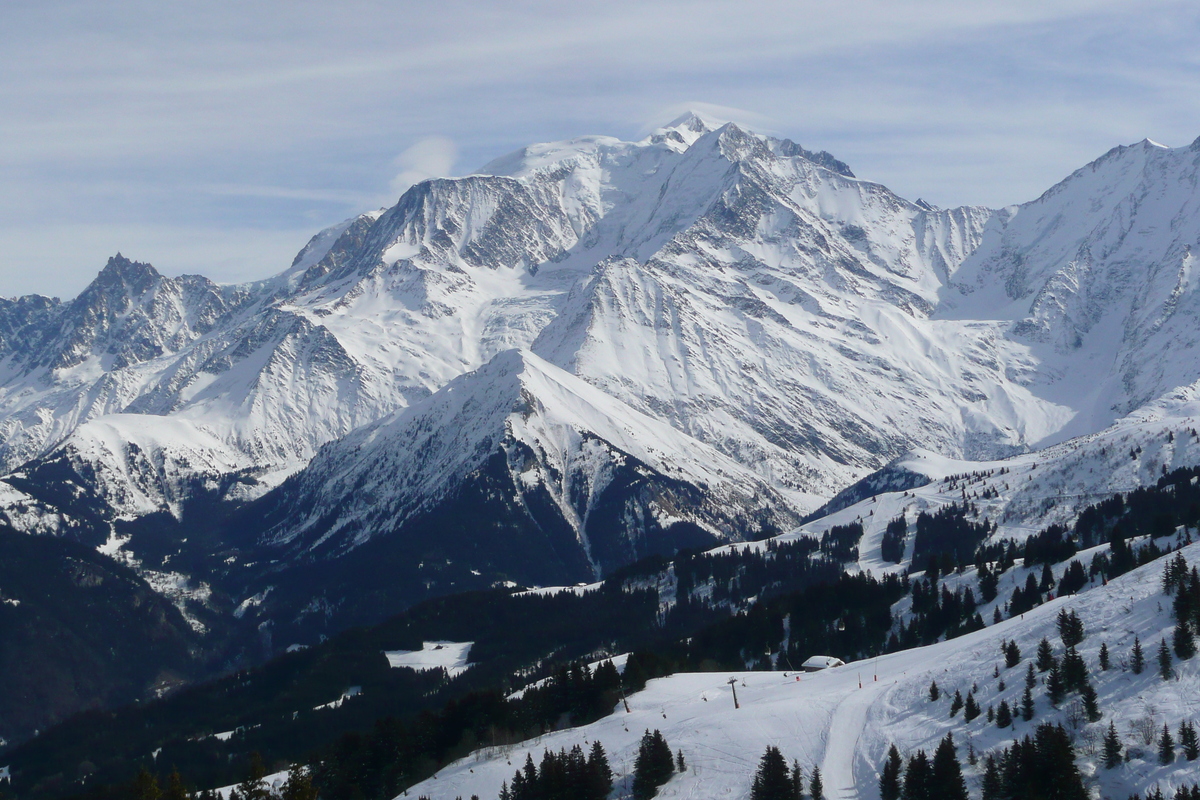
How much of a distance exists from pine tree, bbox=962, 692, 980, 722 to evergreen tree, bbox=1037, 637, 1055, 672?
8.26 metres

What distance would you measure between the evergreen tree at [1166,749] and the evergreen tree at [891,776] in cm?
2251

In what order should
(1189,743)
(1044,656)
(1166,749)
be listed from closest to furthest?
(1189,743)
(1166,749)
(1044,656)

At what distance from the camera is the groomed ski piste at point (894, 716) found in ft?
403

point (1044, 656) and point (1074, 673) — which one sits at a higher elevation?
point (1044, 656)

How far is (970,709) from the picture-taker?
136 metres

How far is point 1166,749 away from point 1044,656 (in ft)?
85.7

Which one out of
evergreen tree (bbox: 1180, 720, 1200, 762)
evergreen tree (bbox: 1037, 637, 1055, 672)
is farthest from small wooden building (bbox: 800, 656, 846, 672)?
evergreen tree (bbox: 1180, 720, 1200, 762)

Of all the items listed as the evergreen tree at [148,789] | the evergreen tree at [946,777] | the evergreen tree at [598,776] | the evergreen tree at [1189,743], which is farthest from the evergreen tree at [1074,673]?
the evergreen tree at [148,789]

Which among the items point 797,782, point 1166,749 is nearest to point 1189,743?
point 1166,749

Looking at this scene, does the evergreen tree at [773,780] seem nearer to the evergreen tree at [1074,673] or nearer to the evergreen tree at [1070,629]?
the evergreen tree at [1074,673]

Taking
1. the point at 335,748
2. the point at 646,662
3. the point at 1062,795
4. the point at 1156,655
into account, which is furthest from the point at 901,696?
the point at 335,748

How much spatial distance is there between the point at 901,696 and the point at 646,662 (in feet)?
166

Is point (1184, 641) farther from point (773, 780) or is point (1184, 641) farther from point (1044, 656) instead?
point (773, 780)

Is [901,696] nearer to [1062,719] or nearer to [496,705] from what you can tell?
[1062,719]
